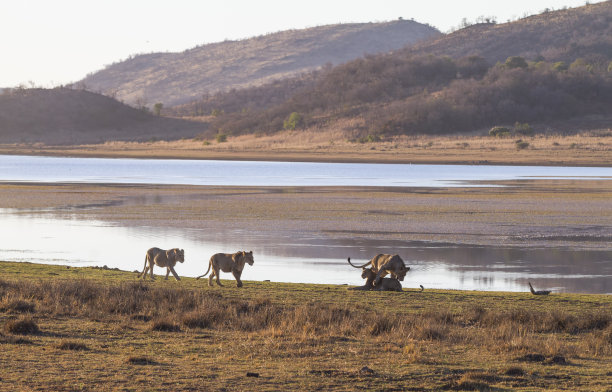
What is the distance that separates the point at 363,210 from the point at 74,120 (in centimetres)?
14451

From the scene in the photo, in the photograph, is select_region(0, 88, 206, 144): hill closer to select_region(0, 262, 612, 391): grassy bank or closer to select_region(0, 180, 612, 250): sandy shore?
select_region(0, 180, 612, 250): sandy shore

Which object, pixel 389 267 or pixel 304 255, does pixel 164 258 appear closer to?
pixel 389 267

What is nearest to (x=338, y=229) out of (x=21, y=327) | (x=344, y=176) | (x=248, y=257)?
(x=248, y=257)

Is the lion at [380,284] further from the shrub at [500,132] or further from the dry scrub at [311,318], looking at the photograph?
the shrub at [500,132]

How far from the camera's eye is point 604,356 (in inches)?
477

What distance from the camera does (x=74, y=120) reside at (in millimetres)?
173375

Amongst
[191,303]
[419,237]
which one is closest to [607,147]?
[419,237]

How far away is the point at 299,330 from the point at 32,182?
41.9m

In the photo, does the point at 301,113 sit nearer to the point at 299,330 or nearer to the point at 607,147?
the point at 607,147

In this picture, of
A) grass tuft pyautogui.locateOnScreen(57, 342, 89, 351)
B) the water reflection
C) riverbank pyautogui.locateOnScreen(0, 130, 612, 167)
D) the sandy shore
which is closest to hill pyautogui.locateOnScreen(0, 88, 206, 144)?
riverbank pyautogui.locateOnScreen(0, 130, 612, 167)

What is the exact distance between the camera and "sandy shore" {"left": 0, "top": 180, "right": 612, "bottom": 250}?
1168 inches

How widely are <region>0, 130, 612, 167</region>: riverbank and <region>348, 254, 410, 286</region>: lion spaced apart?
60.2m

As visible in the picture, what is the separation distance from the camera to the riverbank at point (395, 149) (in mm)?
81500

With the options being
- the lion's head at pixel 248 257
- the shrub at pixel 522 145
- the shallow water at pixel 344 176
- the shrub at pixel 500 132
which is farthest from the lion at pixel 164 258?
the shrub at pixel 500 132
